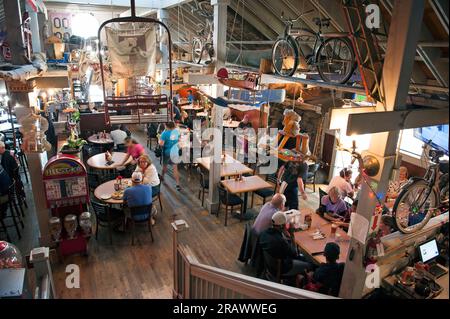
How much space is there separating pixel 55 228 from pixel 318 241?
4.16m

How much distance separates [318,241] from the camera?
15.5ft

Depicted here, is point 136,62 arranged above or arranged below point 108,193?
above

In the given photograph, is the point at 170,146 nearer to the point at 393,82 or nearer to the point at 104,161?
the point at 104,161

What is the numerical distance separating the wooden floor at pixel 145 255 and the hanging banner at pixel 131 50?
2.45 metres

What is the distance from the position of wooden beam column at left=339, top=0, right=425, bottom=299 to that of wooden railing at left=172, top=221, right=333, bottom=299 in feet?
4.71

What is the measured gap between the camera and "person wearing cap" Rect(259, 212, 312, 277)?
14.2ft

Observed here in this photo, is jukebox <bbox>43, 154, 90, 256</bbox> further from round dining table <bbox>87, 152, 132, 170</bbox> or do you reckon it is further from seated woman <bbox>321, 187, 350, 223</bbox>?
seated woman <bbox>321, 187, 350, 223</bbox>

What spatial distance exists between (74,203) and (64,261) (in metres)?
0.97

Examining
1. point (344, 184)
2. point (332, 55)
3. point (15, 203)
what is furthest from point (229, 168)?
point (15, 203)

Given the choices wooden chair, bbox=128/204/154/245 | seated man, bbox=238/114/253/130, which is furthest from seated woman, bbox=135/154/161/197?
seated man, bbox=238/114/253/130

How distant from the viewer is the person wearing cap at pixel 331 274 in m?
3.83

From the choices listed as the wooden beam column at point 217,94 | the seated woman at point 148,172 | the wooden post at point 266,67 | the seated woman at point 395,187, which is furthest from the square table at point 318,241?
the seated woman at point 148,172

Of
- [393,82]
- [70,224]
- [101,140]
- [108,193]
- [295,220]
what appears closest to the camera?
[393,82]
